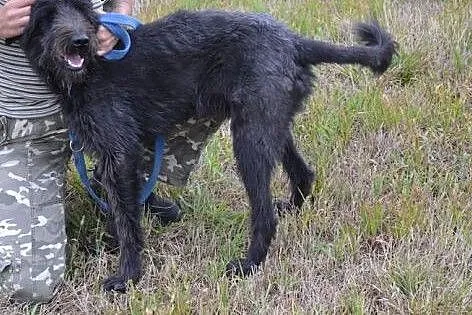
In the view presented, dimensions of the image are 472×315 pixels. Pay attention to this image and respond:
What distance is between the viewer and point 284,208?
3.62 meters

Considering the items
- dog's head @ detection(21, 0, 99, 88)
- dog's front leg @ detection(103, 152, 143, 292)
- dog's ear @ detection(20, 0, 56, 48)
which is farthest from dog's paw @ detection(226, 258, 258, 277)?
dog's ear @ detection(20, 0, 56, 48)

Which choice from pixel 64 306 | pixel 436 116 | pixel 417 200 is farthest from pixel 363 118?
pixel 64 306

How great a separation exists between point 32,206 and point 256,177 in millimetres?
1013

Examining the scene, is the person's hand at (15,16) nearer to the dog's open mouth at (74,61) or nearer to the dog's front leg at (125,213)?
the dog's open mouth at (74,61)

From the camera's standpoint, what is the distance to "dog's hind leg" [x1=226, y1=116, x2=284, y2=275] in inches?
123

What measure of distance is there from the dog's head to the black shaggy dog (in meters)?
0.09

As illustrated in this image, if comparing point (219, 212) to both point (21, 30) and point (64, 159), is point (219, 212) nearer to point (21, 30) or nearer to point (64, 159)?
point (64, 159)

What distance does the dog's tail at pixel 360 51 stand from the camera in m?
3.20

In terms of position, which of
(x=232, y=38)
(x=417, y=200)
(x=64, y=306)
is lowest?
(x=64, y=306)

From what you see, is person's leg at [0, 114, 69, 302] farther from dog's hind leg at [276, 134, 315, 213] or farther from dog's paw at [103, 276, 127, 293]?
dog's hind leg at [276, 134, 315, 213]

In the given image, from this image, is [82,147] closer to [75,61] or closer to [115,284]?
[75,61]

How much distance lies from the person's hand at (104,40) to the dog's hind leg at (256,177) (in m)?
0.61

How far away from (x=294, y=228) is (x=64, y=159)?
3.72 ft

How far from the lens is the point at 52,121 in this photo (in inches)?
131
